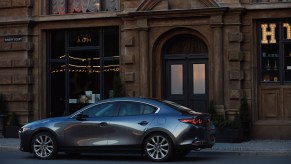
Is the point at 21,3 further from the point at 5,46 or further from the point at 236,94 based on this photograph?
the point at 236,94

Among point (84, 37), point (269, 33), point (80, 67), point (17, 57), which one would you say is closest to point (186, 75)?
point (269, 33)

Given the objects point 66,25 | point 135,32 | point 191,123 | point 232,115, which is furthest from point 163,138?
point 66,25

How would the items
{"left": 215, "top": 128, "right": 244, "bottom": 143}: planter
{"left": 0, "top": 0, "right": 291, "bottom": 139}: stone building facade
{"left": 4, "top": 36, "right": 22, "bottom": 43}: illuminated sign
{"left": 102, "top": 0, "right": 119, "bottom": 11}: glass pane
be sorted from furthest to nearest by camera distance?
1. {"left": 4, "top": 36, "right": 22, "bottom": 43}: illuminated sign
2. {"left": 102, "top": 0, "right": 119, "bottom": 11}: glass pane
3. {"left": 0, "top": 0, "right": 291, "bottom": 139}: stone building facade
4. {"left": 215, "top": 128, "right": 244, "bottom": 143}: planter

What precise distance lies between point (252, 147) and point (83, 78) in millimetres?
7618

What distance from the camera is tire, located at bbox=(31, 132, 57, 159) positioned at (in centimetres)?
1625

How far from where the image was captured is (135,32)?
22.6 m

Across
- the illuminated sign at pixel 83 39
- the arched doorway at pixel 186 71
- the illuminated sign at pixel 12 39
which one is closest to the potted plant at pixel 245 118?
the arched doorway at pixel 186 71

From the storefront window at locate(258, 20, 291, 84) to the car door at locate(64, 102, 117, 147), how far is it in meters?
7.32

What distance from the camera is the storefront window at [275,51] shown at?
846 inches

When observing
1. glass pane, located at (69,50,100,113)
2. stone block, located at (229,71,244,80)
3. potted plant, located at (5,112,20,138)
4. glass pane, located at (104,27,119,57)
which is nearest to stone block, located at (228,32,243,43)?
stone block, located at (229,71,244,80)

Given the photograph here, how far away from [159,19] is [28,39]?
16.3 ft

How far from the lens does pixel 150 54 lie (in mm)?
22500

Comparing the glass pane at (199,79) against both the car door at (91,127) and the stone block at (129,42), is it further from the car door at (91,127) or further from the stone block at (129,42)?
the car door at (91,127)

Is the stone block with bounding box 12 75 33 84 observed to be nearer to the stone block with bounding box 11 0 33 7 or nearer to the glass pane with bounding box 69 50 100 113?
the glass pane with bounding box 69 50 100 113
